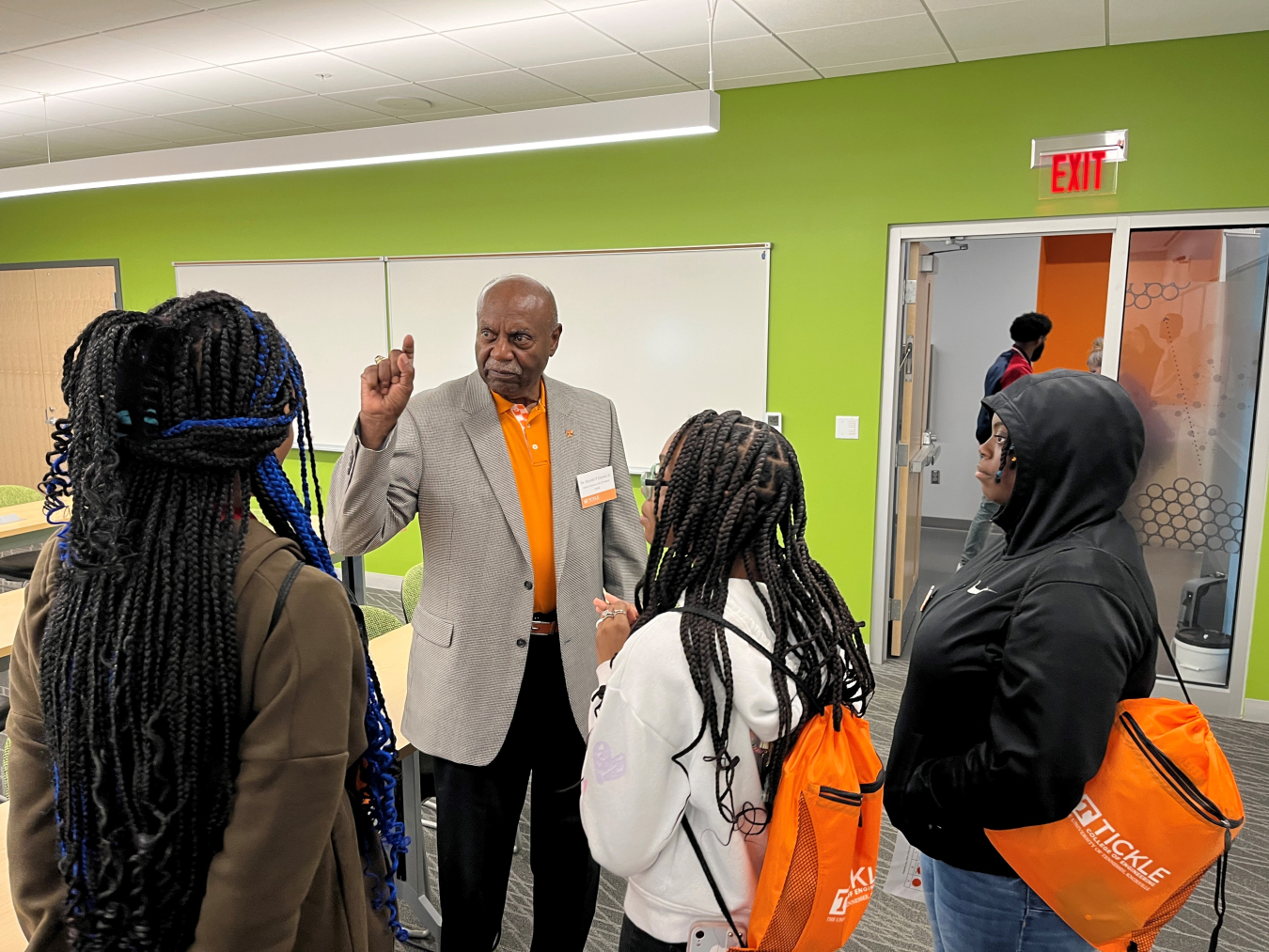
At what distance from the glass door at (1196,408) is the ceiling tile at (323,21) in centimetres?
333

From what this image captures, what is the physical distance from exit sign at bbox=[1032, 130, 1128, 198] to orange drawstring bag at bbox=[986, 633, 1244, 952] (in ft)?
10.6

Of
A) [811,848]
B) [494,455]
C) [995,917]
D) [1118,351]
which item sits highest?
[1118,351]

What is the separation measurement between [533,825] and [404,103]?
4.00m

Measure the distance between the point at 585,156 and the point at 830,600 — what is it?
4.08 metres

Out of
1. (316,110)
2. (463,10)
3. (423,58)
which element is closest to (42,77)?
(316,110)

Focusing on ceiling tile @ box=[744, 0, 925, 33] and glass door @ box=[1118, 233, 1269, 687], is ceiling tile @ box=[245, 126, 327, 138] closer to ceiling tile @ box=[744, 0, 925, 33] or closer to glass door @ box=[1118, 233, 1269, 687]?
ceiling tile @ box=[744, 0, 925, 33]

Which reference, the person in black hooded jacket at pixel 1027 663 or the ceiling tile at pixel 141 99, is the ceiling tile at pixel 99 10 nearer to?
the ceiling tile at pixel 141 99

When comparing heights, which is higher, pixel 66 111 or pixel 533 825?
pixel 66 111

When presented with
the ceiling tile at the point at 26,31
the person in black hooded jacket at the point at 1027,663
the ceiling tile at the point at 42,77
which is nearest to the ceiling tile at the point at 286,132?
the ceiling tile at the point at 42,77

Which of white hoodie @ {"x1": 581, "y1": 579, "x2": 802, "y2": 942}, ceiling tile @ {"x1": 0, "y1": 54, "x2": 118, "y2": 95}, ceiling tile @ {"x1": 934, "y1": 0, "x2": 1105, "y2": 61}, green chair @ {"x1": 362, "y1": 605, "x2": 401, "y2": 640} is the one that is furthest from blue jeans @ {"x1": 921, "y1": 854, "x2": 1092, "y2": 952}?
ceiling tile @ {"x1": 0, "y1": 54, "x2": 118, "y2": 95}

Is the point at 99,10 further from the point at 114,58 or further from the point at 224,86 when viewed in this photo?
the point at 224,86

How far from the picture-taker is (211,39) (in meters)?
3.54

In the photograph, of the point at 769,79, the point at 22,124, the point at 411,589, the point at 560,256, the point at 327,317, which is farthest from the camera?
the point at 327,317

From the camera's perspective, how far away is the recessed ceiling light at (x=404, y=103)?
451 centimetres
